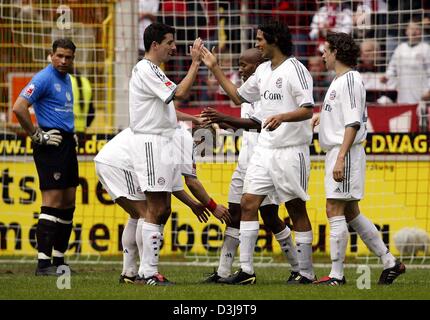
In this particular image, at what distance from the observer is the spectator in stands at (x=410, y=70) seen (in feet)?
53.3

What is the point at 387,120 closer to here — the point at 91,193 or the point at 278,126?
the point at 91,193

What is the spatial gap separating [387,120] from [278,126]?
224 inches

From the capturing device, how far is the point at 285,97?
1038cm

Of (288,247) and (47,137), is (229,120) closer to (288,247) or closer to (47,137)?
(288,247)

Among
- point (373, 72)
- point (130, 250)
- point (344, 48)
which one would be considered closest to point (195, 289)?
point (130, 250)

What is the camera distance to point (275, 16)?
669 inches

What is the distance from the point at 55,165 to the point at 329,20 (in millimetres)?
6309

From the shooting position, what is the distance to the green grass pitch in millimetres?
9172

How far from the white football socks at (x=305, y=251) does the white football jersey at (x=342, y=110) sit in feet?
2.82

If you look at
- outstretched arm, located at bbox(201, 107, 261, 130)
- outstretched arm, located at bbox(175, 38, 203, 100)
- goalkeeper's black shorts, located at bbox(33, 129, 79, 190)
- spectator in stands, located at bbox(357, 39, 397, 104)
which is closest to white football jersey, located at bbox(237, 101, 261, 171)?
outstretched arm, located at bbox(201, 107, 261, 130)

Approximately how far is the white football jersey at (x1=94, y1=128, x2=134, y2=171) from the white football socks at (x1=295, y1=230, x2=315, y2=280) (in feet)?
5.86

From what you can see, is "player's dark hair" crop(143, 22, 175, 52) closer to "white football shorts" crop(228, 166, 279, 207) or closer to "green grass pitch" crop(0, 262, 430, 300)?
"white football shorts" crop(228, 166, 279, 207)

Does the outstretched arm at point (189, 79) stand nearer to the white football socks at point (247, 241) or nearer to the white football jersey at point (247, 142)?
the white football jersey at point (247, 142)

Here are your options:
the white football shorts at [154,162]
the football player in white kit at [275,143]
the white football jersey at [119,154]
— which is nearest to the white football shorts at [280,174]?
the football player in white kit at [275,143]
